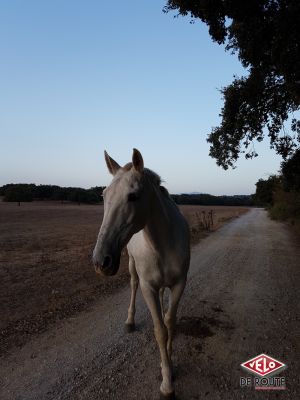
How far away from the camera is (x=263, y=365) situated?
121 inches

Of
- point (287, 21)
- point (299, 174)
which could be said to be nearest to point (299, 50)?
point (287, 21)

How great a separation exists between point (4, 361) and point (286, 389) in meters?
3.18

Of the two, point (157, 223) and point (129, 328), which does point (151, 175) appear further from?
point (129, 328)

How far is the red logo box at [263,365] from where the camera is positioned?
295 cm

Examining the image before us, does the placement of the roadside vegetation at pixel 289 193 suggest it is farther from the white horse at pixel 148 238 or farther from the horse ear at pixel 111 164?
the horse ear at pixel 111 164

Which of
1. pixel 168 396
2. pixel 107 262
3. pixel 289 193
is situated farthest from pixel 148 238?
pixel 289 193

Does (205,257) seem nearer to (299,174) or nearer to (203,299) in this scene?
(203,299)

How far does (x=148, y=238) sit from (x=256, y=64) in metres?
7.04

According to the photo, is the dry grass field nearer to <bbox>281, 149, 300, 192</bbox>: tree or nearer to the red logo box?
the red logo box

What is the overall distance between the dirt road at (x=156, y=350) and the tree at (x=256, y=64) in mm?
5412

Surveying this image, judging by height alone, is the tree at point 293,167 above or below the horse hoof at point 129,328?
above

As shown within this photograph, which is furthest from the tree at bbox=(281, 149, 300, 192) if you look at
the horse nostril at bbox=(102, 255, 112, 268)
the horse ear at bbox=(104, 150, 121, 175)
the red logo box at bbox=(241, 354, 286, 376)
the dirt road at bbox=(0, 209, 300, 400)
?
the horse nostril at bbox=(102, 255, 112, 268)

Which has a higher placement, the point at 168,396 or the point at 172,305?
the point at 172,305

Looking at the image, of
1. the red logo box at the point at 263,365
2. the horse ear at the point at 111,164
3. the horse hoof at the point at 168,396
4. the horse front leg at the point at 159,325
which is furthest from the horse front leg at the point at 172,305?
the horse ear at the point at 111,164
